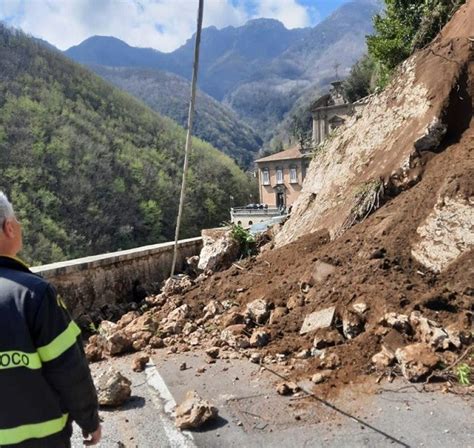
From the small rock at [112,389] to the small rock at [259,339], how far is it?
4.20ft

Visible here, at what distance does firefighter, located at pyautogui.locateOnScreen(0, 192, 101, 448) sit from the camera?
186cm

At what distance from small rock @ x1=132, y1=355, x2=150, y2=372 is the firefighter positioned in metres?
2.54

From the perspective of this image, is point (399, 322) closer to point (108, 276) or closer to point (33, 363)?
point (33, 363)

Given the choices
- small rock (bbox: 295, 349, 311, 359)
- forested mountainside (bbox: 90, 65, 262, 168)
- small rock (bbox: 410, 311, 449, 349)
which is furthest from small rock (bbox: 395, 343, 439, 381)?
forested mountainside (bbox: 90, 65, 262, 168)

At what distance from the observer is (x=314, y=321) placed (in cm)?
466

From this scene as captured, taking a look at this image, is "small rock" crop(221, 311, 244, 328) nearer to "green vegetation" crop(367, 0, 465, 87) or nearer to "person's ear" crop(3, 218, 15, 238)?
"person's ear" crop(3, 218, 15, 238)

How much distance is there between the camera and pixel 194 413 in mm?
3418

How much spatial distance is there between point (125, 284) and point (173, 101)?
18329 cm

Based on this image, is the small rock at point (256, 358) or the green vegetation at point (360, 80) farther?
the green vegetation at point (360, 80)

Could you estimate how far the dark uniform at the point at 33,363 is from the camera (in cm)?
186

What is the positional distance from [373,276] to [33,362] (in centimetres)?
363

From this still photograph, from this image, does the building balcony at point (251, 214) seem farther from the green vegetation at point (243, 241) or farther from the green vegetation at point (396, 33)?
the green vegetation at point (243, 241)

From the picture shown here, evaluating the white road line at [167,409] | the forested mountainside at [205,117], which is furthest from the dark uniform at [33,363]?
the forested mountainside at [205,117]

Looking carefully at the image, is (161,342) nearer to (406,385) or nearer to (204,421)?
(204,421)
